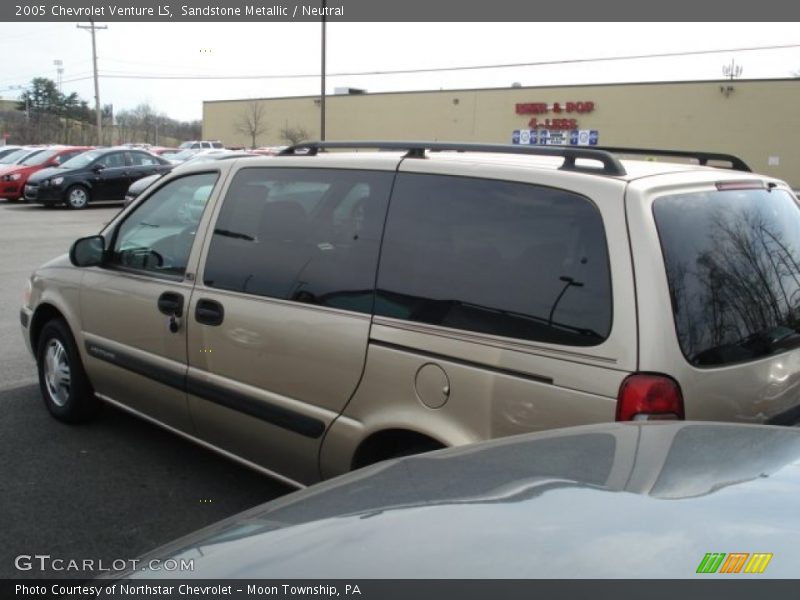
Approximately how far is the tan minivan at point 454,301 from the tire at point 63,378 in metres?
0.81

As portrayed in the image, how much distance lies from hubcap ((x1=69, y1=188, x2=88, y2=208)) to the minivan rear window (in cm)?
2005

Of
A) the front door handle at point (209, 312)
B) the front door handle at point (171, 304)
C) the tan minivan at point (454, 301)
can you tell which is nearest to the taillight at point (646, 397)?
the tan minivan at point (454, 301)

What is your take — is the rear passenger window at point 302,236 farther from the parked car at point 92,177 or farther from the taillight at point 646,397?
the parked car at point 92,177

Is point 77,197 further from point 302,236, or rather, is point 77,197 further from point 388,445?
point 388,445

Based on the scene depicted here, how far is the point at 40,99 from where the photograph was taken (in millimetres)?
71562

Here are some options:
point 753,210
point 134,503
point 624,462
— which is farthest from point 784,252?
point 134,503

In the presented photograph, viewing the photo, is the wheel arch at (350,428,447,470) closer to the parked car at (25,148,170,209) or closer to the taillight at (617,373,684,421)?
the taillight at (617,373,684,421)

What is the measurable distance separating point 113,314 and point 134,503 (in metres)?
1.12

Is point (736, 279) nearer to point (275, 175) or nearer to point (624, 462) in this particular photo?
point (624, 462)

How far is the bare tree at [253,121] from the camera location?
59969 mm

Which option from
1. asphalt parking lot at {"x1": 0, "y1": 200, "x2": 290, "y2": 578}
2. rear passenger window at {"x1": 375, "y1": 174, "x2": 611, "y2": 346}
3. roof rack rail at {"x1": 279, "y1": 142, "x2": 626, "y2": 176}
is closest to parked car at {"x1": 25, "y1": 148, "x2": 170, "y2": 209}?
asphalt parking lot at {"x1": 0, "y1": 200, "x2": 290, "y2": 578}

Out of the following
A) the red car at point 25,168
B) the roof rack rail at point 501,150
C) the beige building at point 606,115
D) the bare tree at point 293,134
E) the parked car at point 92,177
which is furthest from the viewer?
the bare tree at point 293,134

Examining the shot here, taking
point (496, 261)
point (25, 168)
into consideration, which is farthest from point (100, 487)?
point (25, 168)
